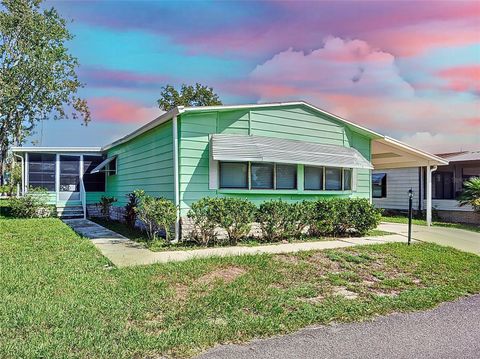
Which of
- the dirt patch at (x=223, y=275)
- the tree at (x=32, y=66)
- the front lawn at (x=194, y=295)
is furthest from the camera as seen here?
the tree at (x=32, y=66)

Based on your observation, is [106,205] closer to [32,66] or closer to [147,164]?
[147,164]

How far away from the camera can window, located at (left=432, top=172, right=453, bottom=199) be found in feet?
60.6

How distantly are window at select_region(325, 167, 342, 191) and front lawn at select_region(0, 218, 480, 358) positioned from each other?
12.5ft

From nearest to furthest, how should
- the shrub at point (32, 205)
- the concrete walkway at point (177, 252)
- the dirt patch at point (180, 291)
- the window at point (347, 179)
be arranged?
the dirt patch at point (180, 291) < the concrete walkway at point (177, 252) < the window at point (347, 179) < the shrub at point (32, 205)

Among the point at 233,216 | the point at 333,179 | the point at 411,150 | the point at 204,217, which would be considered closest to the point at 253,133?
the point at 233,216

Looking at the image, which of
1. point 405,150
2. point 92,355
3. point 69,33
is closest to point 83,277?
point 92,355

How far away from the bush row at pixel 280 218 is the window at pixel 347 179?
139 cm

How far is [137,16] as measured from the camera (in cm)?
1010

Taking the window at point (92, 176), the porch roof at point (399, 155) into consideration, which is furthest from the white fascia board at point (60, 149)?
the porch roof at point (399, 155)

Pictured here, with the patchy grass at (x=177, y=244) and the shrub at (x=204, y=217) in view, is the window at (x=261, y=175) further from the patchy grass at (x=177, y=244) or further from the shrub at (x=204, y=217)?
the shrub at (x=204, y=217)

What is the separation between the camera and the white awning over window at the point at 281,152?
9.38 m

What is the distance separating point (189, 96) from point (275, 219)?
26177 millimetres

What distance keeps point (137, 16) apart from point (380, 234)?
9075 mm

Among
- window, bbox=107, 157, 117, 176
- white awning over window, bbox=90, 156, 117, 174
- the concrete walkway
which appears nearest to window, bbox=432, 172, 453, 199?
the concrete walkway
